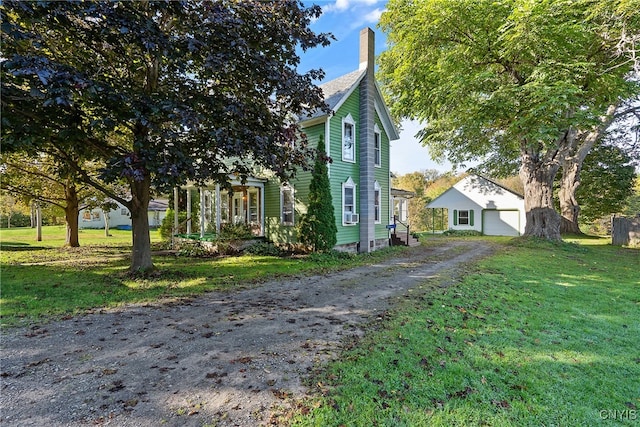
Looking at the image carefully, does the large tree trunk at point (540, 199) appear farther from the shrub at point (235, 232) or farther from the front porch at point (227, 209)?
the shrub at point (235, 232)

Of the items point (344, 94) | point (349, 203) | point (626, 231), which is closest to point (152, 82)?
point (344, 94)

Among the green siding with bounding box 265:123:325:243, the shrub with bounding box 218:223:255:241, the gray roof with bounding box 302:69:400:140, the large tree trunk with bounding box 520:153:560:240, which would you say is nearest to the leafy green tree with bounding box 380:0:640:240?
the large tree trunk with bounding box 520:153:560:240

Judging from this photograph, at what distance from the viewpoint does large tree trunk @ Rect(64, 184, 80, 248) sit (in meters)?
15.3

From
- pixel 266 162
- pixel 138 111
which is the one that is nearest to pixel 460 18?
pixel 266 162

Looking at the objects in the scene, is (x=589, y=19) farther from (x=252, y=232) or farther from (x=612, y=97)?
(x=252, y=232)

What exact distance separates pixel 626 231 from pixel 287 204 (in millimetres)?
19438

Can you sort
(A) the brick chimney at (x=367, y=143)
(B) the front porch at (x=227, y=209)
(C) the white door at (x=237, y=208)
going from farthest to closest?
(C) the white door at (x=237, y=208) < (B) the front porch at (x=227, y=209) < (A) the brick chimney at (x=367, y=143)

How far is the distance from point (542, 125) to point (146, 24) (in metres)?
13.8

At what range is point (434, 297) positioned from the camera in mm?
6496

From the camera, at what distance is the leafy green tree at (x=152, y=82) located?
17.2 ft

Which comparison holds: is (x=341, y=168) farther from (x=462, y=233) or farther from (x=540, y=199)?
(x=462, y=233)

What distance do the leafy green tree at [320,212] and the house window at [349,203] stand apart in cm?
123

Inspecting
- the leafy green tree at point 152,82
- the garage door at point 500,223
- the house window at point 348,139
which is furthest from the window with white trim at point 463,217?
the leafy green tree at point 152,82

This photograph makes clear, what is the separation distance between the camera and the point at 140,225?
8.32m
